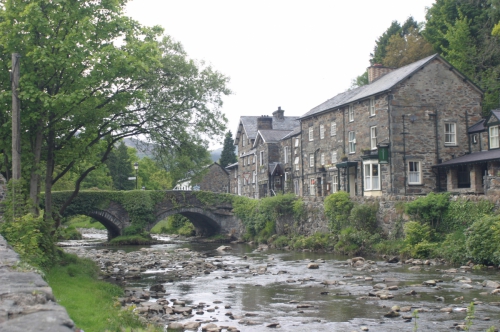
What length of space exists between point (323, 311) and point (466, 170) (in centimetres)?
2579

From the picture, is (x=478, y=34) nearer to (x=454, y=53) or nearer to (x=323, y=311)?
(x=454, y=53)

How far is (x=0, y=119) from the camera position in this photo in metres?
21.3

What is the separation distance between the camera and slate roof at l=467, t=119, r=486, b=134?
39188 mm

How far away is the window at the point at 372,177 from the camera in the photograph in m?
40.7

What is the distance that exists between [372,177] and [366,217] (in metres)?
6.75

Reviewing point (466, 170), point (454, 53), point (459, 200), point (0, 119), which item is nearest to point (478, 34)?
point (454, 53)

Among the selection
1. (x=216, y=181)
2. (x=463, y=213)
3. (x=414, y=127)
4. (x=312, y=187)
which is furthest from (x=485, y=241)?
(x=216, y=181)

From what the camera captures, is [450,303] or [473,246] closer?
[450,303]

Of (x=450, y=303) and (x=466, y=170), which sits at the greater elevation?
(x=466, y=170)

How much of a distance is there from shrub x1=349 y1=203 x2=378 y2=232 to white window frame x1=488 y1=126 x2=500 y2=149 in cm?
976

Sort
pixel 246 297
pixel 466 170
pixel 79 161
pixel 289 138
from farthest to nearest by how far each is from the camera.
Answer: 1. pixel 289 138
2. pixel 466 170
3. pixel 79 161
4. pixel 246 297

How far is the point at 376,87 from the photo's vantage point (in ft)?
Answer: 138

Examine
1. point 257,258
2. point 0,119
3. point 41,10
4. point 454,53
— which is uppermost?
point 454,53

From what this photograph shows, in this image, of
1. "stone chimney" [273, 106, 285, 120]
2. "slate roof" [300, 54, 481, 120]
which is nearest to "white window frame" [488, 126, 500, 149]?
"slate roof" [300, 54, 481, 120]
